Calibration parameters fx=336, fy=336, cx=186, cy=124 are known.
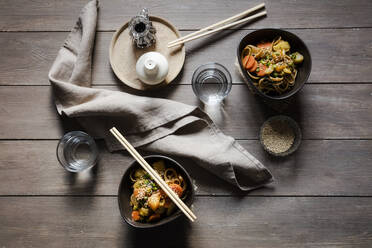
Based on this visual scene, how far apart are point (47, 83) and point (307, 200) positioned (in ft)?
4.48

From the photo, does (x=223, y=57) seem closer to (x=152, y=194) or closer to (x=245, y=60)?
(x=245, y=60)

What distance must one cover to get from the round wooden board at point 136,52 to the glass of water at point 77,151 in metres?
0.33

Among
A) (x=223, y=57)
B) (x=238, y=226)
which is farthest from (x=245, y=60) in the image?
(x=238, y=226)

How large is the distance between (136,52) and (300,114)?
84cm

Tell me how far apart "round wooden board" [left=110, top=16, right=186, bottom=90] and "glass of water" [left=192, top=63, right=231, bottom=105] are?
0.34ft

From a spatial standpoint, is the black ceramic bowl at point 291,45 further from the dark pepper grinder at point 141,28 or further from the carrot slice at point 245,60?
the dark pepper grinder at point 141,28

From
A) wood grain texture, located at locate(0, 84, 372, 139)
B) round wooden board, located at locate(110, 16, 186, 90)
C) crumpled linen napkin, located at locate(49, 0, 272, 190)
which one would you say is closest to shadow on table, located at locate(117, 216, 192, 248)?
crumpled linen napkin, located at locate(49, 0, 272, 190)

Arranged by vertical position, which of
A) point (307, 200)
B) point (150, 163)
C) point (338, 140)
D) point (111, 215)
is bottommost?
point (111, 215)

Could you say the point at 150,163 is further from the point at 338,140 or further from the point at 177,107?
the point at 338,140

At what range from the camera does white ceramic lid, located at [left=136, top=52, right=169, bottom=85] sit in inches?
58.5

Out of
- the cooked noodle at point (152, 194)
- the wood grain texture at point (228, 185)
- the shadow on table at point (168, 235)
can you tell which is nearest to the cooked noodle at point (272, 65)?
the wood grain texture at point (228, 185)

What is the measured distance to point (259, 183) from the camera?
61.4 inches

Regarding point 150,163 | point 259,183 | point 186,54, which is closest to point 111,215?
point 150,163

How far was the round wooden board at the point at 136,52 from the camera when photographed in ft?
5.22
